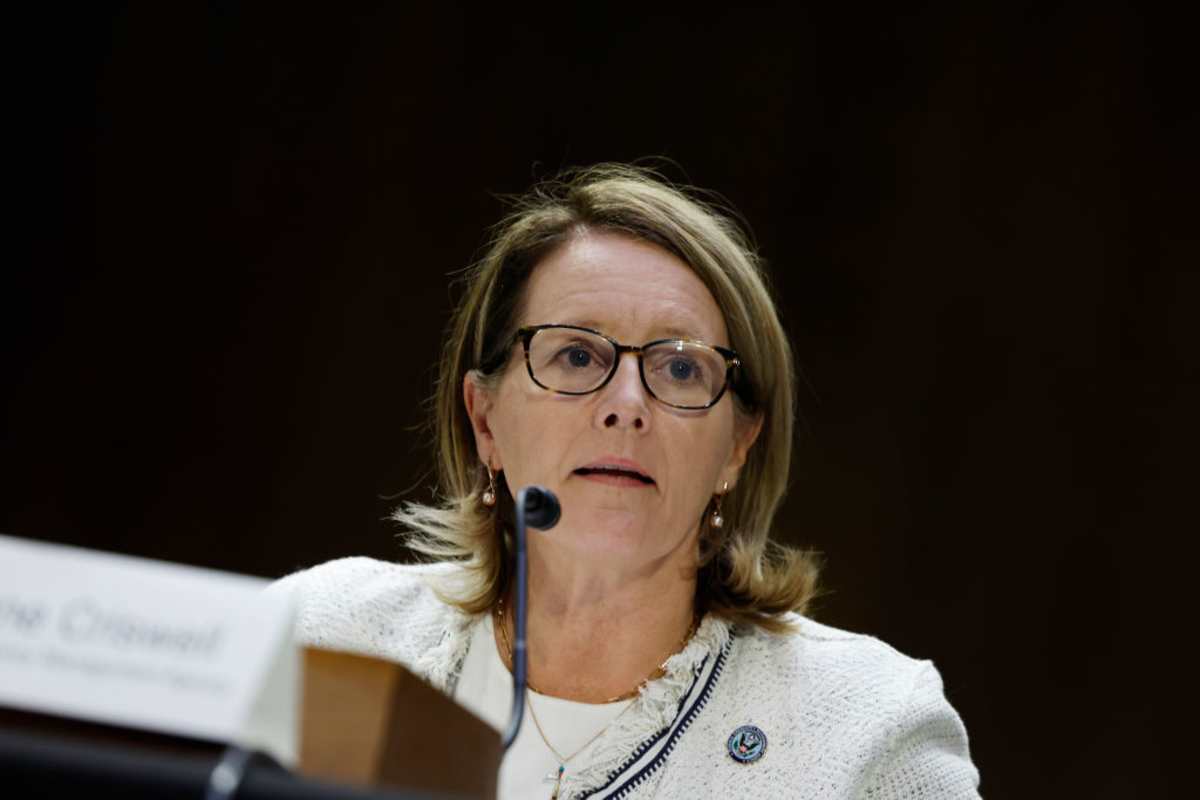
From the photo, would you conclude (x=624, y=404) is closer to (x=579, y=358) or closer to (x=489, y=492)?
(x=579, y=358)

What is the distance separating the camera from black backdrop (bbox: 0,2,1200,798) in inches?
135

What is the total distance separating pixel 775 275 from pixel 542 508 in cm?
221

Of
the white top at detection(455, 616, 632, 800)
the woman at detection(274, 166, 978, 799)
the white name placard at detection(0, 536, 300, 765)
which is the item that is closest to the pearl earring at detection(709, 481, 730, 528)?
the woman at detection(274, 166, 978, 799)

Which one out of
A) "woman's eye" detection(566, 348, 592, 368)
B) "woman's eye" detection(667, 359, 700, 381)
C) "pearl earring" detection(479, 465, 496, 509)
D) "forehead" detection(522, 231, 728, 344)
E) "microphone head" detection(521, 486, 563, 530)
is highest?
"forehead" detection(522, 231, 728, 344)

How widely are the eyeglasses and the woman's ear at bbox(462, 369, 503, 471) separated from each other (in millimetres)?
214

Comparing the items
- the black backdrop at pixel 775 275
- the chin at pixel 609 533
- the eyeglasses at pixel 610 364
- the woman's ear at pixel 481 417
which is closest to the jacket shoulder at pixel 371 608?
the woman's ear at pixel 481 417

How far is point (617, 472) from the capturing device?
1929 mm

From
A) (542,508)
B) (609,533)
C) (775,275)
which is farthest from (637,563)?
(775,275)

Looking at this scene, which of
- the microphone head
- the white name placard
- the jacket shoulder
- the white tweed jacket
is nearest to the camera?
the white name placard

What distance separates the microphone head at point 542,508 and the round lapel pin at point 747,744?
1.76 feet

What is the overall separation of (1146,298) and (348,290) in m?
2.08

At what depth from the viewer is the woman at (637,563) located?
1.90 metres

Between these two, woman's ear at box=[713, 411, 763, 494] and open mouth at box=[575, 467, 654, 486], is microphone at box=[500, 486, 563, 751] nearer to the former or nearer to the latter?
open mouth at box=[575, 467, 654, 486]

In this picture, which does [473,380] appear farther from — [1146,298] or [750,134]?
[1146,298]
